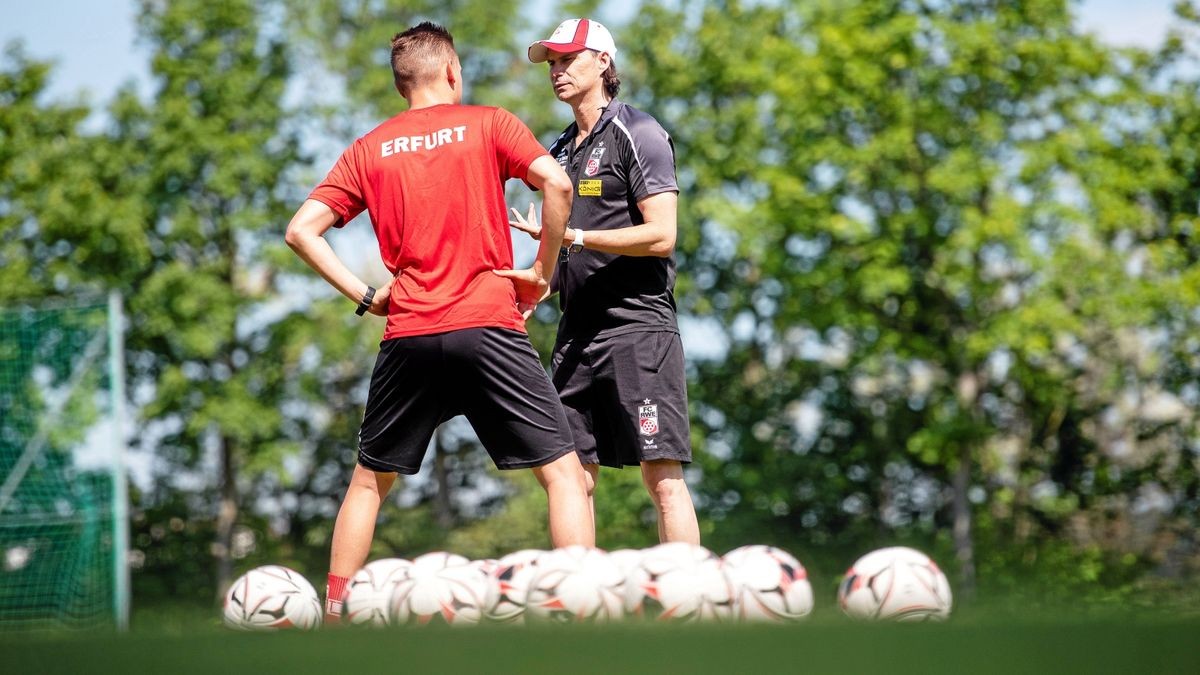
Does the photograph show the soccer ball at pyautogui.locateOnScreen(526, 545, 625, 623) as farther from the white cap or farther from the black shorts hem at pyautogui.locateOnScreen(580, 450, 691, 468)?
the white cap

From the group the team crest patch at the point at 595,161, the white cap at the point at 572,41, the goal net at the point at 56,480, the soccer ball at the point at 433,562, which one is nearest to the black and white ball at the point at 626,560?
the soccer ball at the point at 433,562

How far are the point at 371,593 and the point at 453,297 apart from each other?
A: 112 centimetres

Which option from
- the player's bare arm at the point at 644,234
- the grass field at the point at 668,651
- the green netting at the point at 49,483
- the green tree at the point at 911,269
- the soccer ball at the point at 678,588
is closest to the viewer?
the grass field at the point at 668,651

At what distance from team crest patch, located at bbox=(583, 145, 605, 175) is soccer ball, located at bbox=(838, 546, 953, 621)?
2.13m

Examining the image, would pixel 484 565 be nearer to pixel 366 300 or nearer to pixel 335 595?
pixel 335 595

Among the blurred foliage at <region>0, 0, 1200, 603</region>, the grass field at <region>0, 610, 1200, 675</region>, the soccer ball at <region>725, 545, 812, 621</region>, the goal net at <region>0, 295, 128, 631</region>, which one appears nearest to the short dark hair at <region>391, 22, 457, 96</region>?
the soccer ball at <region>725, 545, 812, 621</region>

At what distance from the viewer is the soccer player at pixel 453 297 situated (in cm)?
499

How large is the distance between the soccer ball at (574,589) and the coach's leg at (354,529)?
3.62 ft

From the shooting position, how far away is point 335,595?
17.0ft

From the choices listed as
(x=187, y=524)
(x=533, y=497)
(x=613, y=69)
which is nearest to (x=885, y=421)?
(x=533, y=497)

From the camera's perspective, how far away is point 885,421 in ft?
82.3

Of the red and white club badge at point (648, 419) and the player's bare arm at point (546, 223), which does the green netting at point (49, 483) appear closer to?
the red and white club badge at point (648, 419)

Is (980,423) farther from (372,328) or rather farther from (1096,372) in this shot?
(372,328)

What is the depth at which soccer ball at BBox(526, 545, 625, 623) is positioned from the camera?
4180 millimetres
